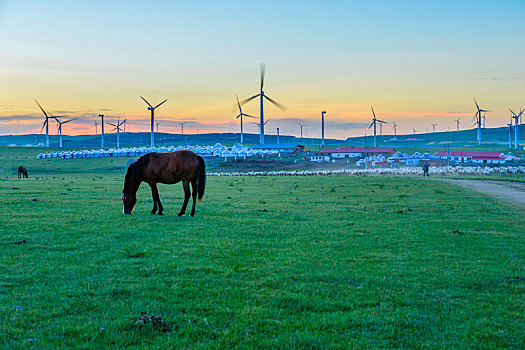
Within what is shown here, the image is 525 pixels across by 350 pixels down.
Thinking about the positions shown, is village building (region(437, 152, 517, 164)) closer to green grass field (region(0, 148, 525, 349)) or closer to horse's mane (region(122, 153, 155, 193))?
horse's mane (region(122, 153, 155, 193))

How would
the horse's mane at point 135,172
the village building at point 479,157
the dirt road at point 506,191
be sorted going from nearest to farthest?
the horse's mane at point 135,172 → the dirt road at point 506,191 → the village building at point 479,157

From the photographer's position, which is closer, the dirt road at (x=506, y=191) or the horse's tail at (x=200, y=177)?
the horse's tail at (x=200, y=177)

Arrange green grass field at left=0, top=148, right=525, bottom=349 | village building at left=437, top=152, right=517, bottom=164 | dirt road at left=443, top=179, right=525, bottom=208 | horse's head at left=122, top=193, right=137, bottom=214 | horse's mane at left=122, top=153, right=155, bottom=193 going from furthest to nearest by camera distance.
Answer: village building at left=437, top=152, right=517, bottom=164 → dirt road at left=443, top=179, right=525, bottom=208 → horse's mane at left=122, top=153, right=155, bottom=193 → horse's head at left=122, top=193, right=137, bottom=214 → green grass field at left=0, top=148, right=525, bottom=349

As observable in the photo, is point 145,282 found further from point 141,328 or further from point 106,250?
point 106,250

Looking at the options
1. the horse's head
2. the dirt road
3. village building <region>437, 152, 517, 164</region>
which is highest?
village building <region>437, 152, 517, 164</region>

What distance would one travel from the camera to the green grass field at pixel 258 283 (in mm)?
6977

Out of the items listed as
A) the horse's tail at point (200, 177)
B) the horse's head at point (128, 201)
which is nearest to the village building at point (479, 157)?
the horse's tail at point (200, 177)

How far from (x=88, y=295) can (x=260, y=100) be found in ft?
434

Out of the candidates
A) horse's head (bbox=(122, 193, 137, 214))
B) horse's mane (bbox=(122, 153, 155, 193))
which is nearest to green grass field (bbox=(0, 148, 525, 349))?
horse's head (bbox=(122, 193, 137, 214))

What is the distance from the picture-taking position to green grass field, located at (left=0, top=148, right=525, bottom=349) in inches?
275

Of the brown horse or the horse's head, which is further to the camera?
the brown horse

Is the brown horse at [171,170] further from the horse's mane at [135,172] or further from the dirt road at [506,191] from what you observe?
the dirt road at [506,191]

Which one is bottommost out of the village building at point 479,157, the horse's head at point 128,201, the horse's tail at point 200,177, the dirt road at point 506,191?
the dirt road at point 506,191

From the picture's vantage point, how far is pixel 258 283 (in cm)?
950
